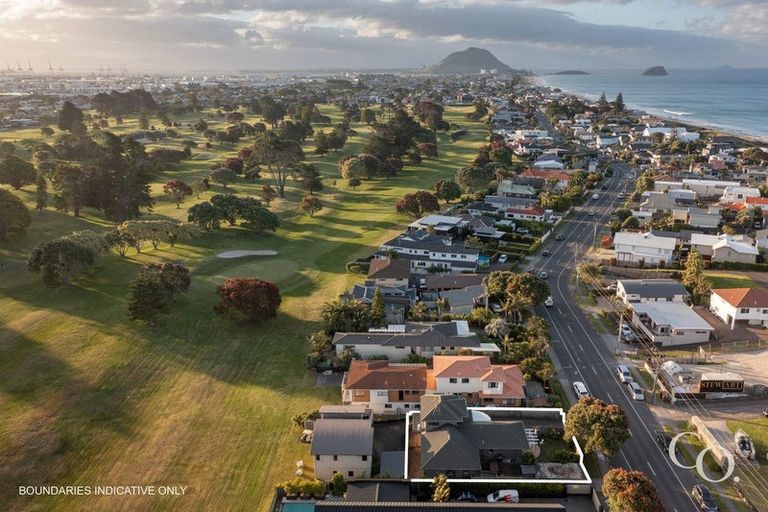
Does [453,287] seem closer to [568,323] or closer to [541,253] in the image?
[568,323]

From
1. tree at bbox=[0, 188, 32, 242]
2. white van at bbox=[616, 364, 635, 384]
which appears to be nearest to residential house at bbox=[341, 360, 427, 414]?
white van at bbox=[616, 364, 635, 384]

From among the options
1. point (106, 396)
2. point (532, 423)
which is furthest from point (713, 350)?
point (106, 396)

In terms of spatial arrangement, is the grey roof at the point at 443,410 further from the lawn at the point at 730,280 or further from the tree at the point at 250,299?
the lawn at the point at 730,280

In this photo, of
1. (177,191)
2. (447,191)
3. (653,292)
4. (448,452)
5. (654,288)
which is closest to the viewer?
(448,452)

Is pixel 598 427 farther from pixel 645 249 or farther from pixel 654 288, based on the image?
pixel 645 249

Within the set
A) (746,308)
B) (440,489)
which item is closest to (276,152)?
(746,308)

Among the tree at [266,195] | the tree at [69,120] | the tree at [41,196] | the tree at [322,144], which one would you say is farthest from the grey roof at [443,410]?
the tree at [69,120]
